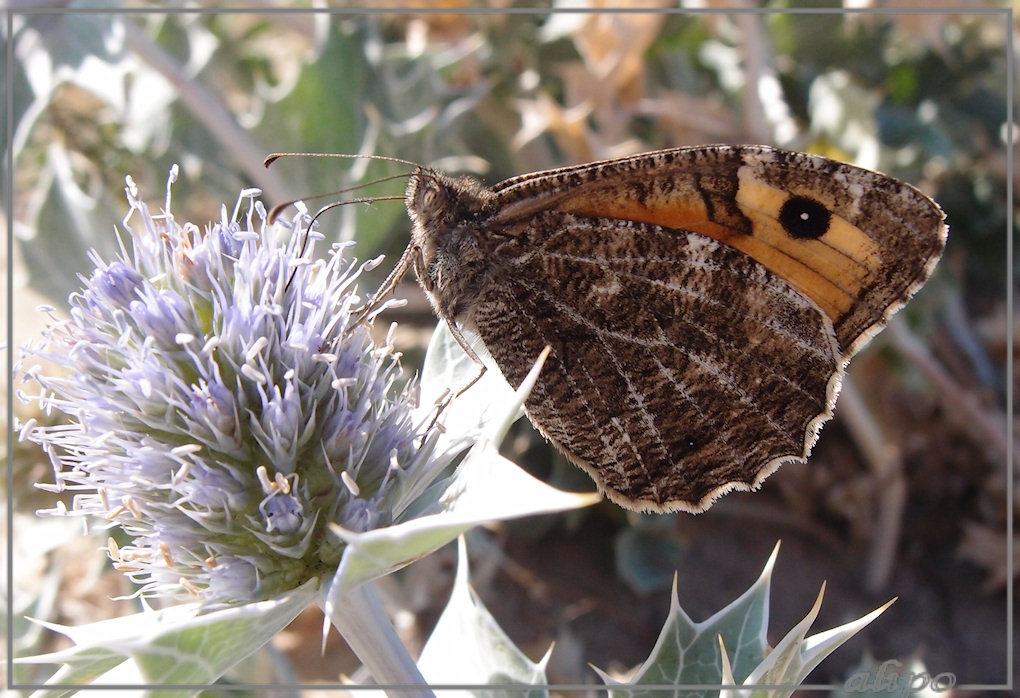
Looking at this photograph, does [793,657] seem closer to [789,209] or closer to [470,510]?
[470,510]

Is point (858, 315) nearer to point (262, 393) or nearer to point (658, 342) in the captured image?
point (658, 342)

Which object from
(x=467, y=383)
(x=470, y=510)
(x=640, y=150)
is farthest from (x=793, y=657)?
(x=640, y=150)

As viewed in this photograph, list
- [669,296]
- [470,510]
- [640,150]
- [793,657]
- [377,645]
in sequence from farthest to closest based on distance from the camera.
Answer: [640,150], [669,296], [377,645], [793,657], [470,510]

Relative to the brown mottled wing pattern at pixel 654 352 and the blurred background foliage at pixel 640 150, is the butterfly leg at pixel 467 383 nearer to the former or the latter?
the brown mottled wing pattern at pixel 654 352

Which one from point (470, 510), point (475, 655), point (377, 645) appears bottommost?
point (475, 655)

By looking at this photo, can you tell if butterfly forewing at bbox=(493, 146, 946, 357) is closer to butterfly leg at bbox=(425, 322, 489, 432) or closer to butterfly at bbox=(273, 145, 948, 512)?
butterfly at bbox=(273, 145, 948, 512)

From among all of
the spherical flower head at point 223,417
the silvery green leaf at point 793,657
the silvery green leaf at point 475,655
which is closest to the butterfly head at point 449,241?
the spherical flower head at point 223,417

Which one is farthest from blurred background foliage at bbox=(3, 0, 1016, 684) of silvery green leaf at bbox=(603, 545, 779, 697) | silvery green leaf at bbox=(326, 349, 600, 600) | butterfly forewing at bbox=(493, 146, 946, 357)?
silvery green leaf at bbox=(326, 349, 600, 600)
